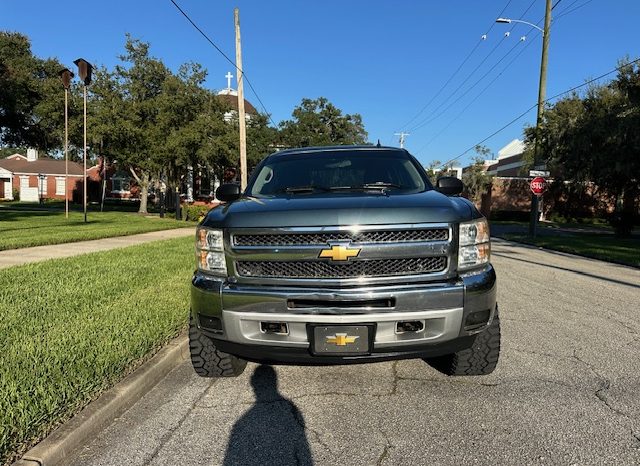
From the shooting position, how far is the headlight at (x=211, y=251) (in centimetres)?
340

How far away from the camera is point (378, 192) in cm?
391

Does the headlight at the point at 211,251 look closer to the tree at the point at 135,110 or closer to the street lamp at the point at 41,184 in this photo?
the tree at the point at 135,110

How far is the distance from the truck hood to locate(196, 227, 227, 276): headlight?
2.6 inches

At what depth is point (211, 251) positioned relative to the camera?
3.45m

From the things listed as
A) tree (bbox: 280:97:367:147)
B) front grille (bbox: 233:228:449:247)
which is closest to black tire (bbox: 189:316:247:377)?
front grille (bbox: 233:228:449:247)

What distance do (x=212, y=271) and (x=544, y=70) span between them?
21334mm

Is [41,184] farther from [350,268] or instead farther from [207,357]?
[350,268]

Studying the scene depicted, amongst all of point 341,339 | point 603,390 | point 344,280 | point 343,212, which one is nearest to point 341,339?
point 341,339

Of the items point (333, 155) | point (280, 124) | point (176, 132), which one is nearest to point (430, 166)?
point (280, 124)

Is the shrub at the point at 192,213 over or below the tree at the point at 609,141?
below

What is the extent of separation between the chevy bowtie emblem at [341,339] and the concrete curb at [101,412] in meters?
1.52

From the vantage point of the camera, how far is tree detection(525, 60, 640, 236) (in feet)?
61.4

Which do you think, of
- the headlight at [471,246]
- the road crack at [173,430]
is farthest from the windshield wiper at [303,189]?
the road crack at [173,430]

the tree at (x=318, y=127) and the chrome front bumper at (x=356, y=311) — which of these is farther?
the tree at (x=318, y=127)
